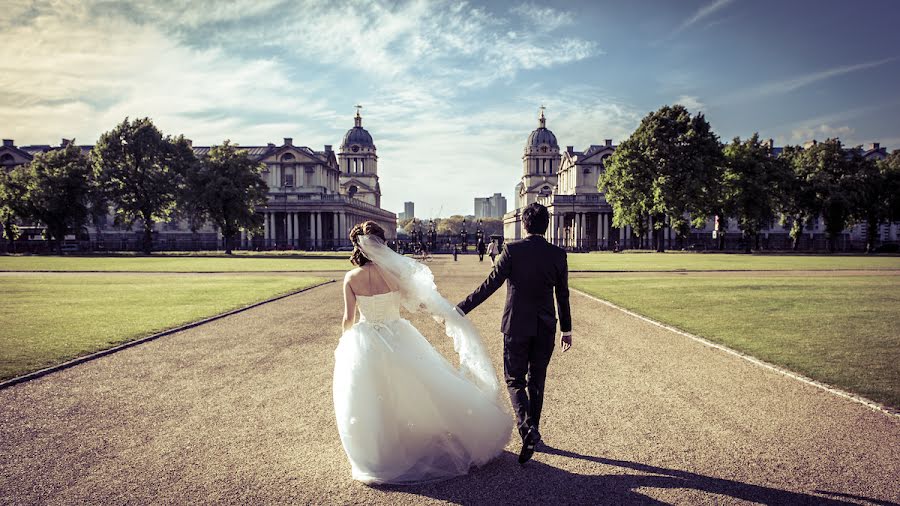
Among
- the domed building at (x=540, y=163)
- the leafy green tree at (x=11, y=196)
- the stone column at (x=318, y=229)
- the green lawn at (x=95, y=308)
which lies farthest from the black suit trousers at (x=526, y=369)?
the domed building at (x=540, y=163)

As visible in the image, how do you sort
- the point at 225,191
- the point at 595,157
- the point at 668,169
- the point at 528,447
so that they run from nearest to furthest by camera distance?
1. the point at 528,447
2. the point at 668,169
3. the point at 225,191
4. the point at 595,157

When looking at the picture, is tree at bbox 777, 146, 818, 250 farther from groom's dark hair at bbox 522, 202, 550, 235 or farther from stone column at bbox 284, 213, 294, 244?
stone column at bbox 284, 213, 294, 244

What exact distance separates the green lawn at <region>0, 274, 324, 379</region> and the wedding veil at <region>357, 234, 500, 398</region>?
6.70 m

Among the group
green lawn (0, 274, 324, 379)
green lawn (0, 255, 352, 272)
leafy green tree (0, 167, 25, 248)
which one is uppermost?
leafy green tree (0, 167, 25, 248)

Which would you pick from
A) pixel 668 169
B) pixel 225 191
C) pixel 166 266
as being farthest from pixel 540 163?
pixel 166 266

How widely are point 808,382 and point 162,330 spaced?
38.6 ft

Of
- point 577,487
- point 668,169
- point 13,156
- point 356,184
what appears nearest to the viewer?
A: point 577,487

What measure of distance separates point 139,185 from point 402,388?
5944 centimetres

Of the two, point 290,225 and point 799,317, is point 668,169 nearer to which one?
point 799,317

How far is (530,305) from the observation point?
508cm

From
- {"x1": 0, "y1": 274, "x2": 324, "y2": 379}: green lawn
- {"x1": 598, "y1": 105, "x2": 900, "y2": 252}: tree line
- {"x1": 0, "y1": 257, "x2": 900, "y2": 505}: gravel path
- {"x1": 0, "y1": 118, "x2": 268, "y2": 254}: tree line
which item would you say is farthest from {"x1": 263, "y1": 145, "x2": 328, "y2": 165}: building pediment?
{"x1": 0, "y1": 257, "x2": 900, "y2": 505}: gravel path

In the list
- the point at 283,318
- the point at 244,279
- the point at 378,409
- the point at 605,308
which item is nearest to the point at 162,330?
the point at 283,318

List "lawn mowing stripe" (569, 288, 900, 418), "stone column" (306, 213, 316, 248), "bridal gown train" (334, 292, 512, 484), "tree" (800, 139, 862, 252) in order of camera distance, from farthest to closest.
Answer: "stone column" (306, 213, 316, 248)
"tree" (800, 139, 862, 252)
"lawn mowing stripe" (569, 288, 900, 418)
"bridal gown train" (334, 292, 512, 484)

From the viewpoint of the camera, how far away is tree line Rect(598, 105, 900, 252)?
49969 mm
